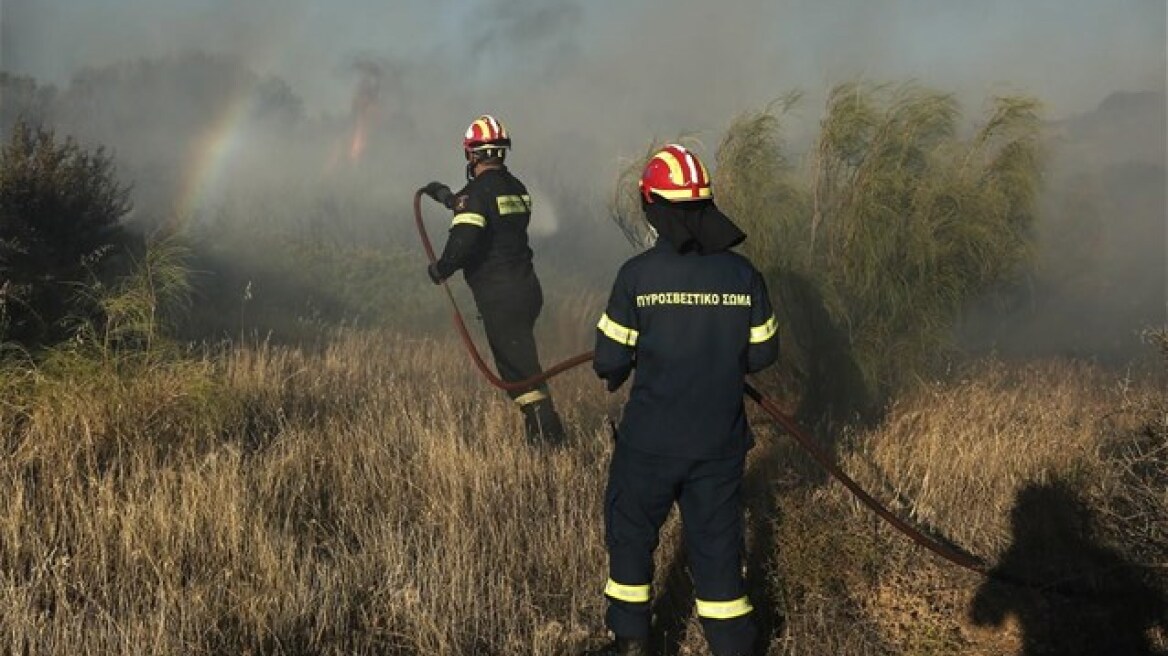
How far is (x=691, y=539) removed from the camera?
3.28 metres

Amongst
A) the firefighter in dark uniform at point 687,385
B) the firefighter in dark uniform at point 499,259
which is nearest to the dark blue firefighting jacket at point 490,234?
the firefighter in dark uniform at point 499,259

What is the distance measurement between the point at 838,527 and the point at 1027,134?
13.0 feet

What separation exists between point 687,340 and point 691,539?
0.75 metres

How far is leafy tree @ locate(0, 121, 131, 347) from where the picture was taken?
5.93 meters

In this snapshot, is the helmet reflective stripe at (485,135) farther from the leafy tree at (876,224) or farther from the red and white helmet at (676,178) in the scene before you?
the red and white helmet at (676,178)

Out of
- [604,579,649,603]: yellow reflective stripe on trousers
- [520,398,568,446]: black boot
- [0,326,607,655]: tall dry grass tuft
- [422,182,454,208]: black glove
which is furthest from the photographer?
[422,182,454,208]: black glove

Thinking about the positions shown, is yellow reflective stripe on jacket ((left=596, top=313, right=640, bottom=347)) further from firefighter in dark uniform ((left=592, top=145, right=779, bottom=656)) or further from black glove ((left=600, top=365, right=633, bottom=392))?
black glove ((left=600, top=365, right=633, bottom=392))

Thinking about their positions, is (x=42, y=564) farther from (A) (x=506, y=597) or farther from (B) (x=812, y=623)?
(B) (x=812, y=623)

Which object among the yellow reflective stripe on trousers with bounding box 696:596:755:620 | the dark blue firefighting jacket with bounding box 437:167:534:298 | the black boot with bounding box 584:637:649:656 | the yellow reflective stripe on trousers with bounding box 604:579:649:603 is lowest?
the black boot with bounding box 584:637:649:656

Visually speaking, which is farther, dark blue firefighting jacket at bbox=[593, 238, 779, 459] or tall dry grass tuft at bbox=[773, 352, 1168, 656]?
tall dry grass tuft at bbox=[773, 352, 1168, 656]

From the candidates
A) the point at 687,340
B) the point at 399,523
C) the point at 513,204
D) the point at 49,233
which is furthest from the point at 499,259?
the point at 49,233

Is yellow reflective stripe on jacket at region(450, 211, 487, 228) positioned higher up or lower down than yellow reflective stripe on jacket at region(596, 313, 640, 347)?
higher up

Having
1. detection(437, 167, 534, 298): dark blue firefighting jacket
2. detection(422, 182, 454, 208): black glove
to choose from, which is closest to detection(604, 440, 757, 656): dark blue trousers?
detection(437, 167, 534, 298): dark blue firefighting jacket

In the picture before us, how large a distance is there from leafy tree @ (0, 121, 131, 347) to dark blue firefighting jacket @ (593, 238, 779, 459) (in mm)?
4163
